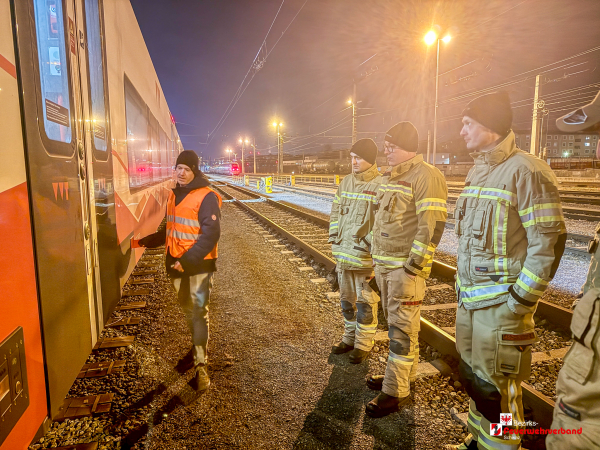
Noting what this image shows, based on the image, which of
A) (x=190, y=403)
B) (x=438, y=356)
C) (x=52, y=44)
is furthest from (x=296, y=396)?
(x=52, y=44)

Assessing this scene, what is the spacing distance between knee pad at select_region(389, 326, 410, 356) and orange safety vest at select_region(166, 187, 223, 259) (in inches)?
66.0

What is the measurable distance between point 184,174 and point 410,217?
1.93 meters

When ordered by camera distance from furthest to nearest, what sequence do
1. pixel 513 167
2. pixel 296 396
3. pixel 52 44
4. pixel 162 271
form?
pixel 162 271, pixel 296 396, pixel 52 44, pixel 513 167

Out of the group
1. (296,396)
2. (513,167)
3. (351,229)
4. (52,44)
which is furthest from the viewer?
(351,229)

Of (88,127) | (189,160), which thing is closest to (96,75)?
(88,127)

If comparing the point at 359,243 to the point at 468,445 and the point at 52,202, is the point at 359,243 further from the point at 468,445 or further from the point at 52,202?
the point at 52,202

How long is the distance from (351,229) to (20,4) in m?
2.84

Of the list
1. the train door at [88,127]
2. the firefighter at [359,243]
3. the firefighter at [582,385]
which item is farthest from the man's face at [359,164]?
the firefighter at [582,385]

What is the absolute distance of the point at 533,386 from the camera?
123 inches

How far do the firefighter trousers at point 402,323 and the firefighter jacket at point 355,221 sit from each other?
22.5 inches

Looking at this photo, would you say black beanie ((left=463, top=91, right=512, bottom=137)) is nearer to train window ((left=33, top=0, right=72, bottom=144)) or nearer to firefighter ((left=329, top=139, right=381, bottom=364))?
firefighter ((left=329, top=139, right=381, bottom=364))

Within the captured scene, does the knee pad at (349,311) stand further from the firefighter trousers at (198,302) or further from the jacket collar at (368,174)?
the firefighter trousers at (198,302)

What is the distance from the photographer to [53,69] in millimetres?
2309

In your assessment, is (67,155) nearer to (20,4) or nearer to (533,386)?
(20,4)
